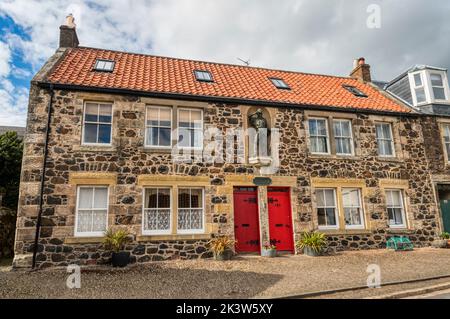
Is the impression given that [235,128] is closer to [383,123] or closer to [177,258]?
[177,258]

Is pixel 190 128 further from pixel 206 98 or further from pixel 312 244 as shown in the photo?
pixel 312 244

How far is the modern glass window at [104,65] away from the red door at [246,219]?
6922mm

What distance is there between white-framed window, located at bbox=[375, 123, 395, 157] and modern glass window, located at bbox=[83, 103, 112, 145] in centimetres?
1102

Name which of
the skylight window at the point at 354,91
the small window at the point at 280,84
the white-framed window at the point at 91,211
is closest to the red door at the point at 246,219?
the white-framed window at the point at 91,211

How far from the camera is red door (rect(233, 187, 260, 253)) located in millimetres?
11164

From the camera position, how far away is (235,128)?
38.9 ft

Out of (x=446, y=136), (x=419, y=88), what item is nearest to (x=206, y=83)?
(x=419, y=88)

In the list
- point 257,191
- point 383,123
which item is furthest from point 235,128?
point 383,123

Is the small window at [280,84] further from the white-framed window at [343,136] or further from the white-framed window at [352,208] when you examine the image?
the white-framed window at [352,208]

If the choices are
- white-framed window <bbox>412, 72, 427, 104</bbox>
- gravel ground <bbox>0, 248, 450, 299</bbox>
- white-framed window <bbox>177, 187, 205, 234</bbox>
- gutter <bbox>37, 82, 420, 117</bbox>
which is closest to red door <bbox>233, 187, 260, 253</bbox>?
gravel ground <bbox>0, 248, 450, 299</bbox>

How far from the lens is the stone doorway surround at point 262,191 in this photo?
11102 millimetres

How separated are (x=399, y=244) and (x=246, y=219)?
602 cm
